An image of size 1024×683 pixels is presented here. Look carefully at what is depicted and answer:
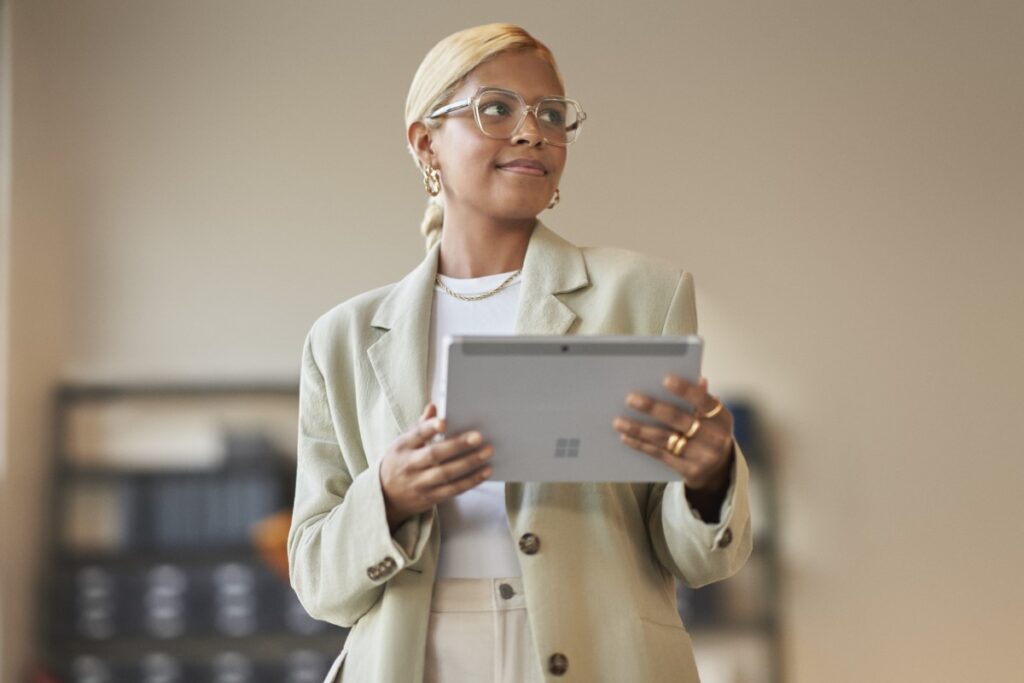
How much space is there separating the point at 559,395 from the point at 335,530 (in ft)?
1.09

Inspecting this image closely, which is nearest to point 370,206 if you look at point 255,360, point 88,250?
point 255,360

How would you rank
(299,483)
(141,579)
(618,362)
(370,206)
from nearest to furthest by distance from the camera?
1. (618,362)
2. (299,483)
3. (141,579)
4. (370,206)

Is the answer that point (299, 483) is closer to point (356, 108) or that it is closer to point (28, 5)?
point (356, 108)

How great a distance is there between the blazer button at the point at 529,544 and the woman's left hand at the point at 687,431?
0.18m

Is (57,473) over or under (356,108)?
under

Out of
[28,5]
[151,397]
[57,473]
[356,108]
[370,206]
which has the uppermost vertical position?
[28,5]

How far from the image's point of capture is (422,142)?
1.56m

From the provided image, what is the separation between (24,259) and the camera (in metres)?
4.20

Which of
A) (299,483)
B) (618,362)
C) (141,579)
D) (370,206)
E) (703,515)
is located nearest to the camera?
(618,362)

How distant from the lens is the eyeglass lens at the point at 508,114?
4.66 feet

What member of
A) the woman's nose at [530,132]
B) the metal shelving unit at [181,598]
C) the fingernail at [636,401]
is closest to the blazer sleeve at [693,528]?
the fingernail at [636,401]

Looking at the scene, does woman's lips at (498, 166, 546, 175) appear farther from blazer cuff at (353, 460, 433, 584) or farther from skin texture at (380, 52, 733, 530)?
blazer cuff at (353, 460, 433, 584)

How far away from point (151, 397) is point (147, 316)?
282 mm

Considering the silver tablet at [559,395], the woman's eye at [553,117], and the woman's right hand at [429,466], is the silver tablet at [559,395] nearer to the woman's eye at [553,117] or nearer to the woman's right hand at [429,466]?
the woman's right hand at [429,466]
